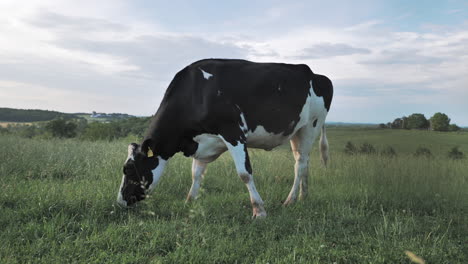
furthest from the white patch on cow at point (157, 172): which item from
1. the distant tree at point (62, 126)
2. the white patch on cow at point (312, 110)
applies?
the distant tree at point (62, 126)


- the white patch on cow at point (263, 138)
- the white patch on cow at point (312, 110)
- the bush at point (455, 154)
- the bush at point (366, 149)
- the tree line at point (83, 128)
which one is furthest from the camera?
the tree line at point (83, 128)

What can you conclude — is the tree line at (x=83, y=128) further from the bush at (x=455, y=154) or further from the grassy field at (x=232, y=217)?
the bush at (x=455, y=154)

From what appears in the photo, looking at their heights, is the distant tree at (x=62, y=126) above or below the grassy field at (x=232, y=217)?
above

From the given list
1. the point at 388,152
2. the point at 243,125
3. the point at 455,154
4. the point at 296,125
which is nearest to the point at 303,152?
the point at 296,125

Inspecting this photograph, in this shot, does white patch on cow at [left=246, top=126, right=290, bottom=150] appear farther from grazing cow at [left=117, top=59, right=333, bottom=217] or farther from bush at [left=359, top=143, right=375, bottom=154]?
bush at [left=359, top=143, right=375, bottom=154]

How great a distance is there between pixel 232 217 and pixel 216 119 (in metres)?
1.49

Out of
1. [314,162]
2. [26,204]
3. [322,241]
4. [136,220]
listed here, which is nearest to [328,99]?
[314,162]

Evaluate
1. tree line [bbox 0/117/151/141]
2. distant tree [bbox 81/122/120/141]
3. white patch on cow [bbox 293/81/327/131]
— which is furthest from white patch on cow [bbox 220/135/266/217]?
distant tree [bbox 81/122/120/141]

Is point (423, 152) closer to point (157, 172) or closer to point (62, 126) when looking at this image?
point (157, 172)

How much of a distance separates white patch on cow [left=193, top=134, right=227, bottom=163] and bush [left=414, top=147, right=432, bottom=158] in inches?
311

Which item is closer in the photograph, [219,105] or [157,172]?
[219,105]

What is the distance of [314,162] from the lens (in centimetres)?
949

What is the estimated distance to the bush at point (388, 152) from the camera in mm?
10372

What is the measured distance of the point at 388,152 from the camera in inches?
420
